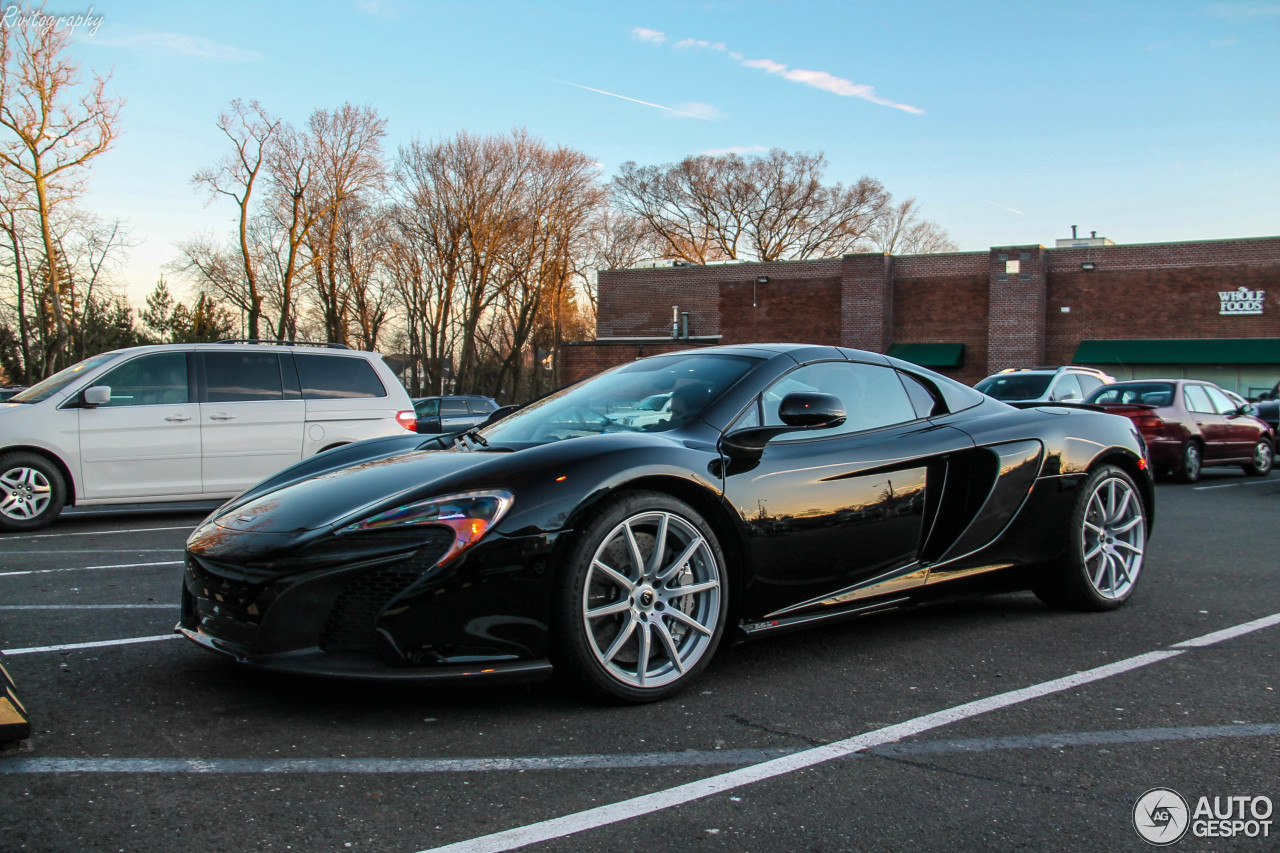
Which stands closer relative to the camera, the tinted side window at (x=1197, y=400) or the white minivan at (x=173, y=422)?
the white minivan at (x=173, y=422)

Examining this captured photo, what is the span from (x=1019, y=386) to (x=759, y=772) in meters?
14.1

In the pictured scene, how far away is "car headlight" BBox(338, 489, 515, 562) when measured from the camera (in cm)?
317

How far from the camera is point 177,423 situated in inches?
357

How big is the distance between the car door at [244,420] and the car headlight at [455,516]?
6.62 meters

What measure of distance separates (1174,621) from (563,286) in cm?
4276

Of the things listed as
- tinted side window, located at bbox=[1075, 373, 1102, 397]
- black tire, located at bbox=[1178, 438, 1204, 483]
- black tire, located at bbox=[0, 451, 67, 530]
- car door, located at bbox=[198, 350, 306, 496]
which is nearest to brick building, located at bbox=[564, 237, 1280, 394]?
tinted side window, located at bbox=[1075, 373, 1102, 397]

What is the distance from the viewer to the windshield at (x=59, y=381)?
8766 millimetres

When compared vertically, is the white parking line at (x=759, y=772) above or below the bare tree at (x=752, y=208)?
below

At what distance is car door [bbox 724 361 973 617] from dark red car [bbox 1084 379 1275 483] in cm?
1046

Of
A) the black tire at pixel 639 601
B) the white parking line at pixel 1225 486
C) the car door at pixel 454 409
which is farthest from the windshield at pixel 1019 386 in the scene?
the car door at pixel 454 409

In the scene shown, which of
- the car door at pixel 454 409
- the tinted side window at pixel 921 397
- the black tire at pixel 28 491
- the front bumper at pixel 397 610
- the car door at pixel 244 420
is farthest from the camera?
the car door at pixel 454 409

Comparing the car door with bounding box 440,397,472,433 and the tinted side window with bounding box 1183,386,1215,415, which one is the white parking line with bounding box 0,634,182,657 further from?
the car door with bounding box 440,397,472,433

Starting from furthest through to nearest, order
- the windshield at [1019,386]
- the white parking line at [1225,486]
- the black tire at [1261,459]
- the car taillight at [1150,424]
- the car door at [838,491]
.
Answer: the windshield at [1019,386], the black tire at [1261,459], the car taillight at [1150,424], the white parking line at [1225,486], the car door at [838,491]

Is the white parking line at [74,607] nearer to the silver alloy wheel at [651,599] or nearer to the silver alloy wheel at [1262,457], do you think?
the silver alloy wheel at [651,599]
